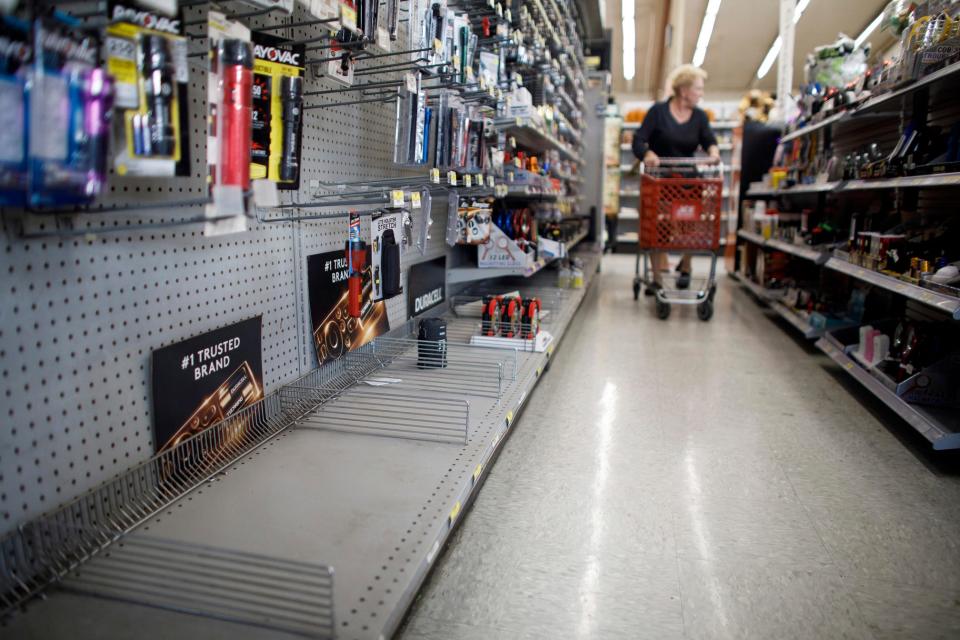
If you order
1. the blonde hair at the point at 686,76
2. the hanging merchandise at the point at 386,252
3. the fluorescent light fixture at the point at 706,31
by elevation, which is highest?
the fluorescent light fixture at the point at 706,31

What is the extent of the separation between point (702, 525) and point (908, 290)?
1.54m

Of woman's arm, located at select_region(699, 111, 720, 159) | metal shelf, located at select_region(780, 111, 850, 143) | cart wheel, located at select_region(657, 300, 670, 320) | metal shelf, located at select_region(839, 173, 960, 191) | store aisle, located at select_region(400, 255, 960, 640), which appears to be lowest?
store aisle, located at select_region(400, 255, 960, 640)

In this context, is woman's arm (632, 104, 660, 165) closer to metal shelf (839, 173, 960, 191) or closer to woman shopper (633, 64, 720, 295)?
woman shopper (633, 64, 720, 295)

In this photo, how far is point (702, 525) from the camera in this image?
1952mm

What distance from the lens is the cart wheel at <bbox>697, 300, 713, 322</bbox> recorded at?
525 cm

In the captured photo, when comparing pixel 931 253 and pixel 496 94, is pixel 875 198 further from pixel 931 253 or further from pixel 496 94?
pixel 496 94

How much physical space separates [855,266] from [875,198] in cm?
169

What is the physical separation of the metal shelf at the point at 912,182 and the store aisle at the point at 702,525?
1.03 meters

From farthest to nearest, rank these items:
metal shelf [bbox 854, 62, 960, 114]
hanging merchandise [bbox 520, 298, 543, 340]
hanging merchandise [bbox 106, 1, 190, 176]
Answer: hanging merchandise [bbox 520, 298, 543, 340], metal shelf [bbox 854, 62, 960, 114], hanging merchandise [bbox 106, 1, 190, 176]

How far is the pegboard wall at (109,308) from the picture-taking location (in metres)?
1.19

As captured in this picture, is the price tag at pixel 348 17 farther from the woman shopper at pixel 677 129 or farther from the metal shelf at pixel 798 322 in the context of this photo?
the woman shopper at pixel 677 129

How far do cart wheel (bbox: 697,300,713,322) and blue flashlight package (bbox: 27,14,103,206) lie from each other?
16.0ft

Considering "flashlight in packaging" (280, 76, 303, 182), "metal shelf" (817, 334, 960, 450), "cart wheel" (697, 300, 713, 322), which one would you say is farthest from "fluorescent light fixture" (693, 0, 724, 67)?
"flashlight in packaging" (280, 76, 303, 182)

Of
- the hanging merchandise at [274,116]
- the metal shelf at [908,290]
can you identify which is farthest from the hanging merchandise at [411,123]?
the metal shelf at [908,290]
